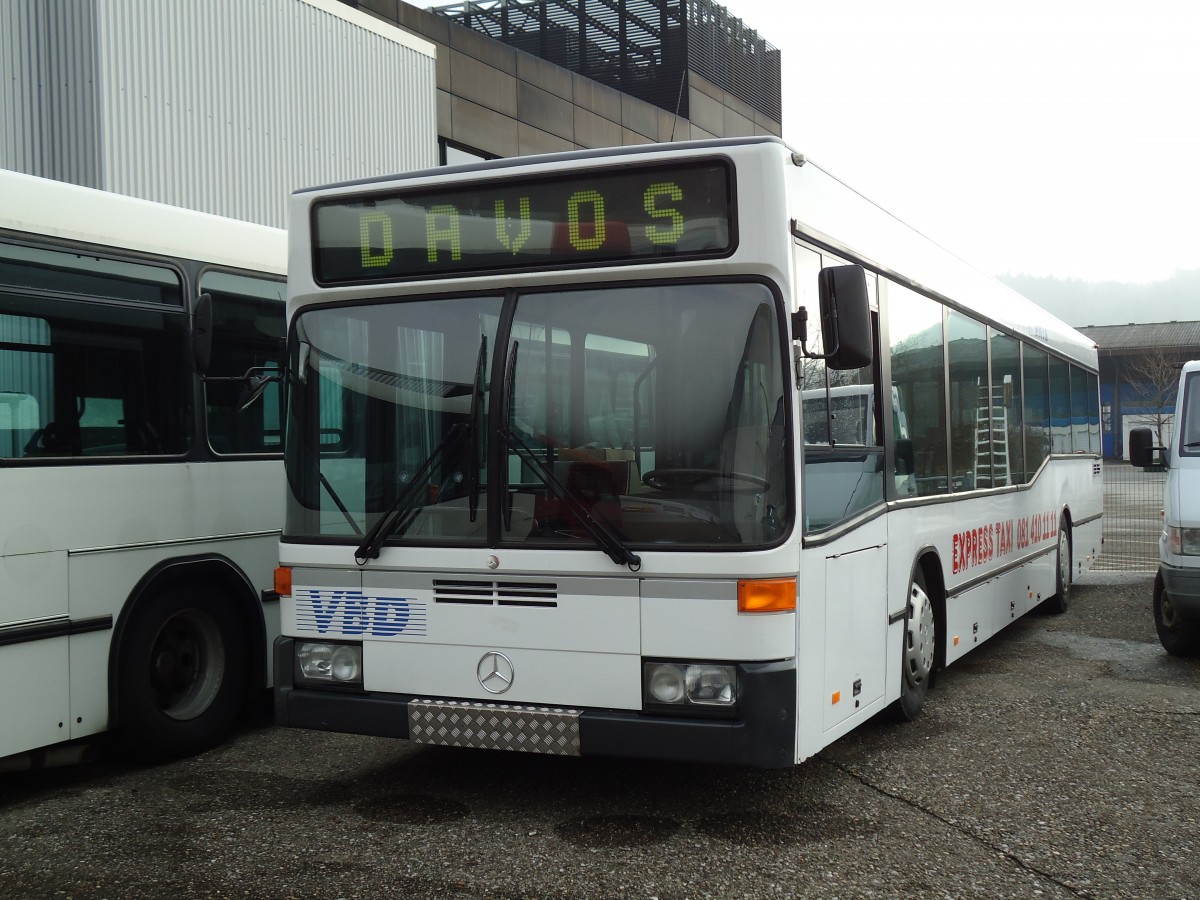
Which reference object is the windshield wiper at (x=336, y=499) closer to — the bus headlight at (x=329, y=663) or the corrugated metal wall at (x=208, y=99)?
the bus headlight at (x=329, y=663)

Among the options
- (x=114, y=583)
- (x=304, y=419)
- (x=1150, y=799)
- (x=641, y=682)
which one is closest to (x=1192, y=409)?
(x=1150, y=799)

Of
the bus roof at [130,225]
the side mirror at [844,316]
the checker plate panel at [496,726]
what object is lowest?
the checker plate panel at [496,726]

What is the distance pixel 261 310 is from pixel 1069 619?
792cm

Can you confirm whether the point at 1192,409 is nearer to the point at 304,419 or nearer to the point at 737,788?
the point at 737,788

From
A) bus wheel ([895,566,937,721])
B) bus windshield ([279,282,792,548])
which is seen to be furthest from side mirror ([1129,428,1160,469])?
bus windshield ([279,282,792,548])

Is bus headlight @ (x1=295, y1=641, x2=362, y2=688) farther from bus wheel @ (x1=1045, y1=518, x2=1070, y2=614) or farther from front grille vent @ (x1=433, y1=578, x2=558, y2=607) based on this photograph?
bus wheel @ (x1=1045, y1=518, x2=1070, y2=614)

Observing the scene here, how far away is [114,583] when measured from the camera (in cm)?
596

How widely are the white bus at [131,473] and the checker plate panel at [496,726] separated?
1.80 m

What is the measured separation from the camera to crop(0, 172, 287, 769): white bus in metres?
5.54

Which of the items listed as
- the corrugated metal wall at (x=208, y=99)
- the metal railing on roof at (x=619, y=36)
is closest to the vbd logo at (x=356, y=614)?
the corrugated metal wall at (x=208, y=99)

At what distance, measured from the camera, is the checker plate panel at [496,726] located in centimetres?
482

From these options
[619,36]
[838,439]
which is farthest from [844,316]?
[619,36]

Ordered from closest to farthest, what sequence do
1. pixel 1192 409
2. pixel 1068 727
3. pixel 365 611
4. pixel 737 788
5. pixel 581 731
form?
pixel 581 731 → pixel 365 611 → pixel 737 788 → pixel 1068 727 → pixel 1192 409

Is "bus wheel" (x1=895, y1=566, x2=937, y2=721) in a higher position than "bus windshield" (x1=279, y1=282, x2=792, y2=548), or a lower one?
lower
